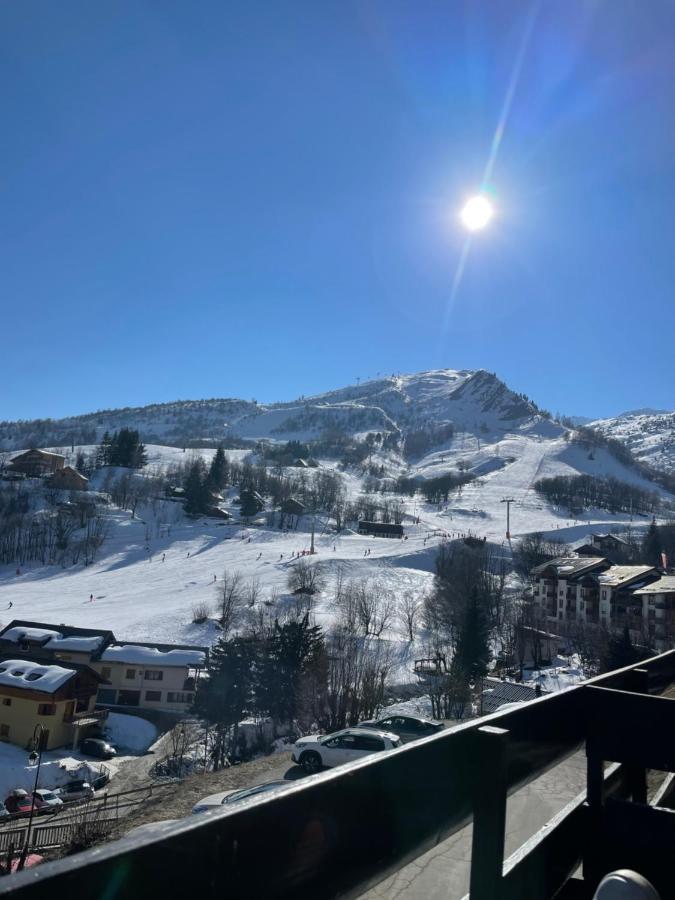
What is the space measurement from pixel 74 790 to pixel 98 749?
601cm

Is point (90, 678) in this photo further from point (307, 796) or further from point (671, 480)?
point (671, 480)

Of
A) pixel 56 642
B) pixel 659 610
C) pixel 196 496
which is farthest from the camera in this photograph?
pixel 196 496

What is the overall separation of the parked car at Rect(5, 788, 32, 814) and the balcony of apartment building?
22.4 meters

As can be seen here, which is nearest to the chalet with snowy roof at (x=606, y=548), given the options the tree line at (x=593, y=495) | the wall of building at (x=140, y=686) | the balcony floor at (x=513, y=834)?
the tree line at (x=593, y=495)

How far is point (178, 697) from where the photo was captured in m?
37.1

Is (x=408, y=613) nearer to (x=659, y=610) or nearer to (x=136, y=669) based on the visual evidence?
(x=659, y=610)

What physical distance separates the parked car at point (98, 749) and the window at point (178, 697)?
7516mm

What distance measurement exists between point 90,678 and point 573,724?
34.9 m

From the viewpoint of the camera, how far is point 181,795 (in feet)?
46.1

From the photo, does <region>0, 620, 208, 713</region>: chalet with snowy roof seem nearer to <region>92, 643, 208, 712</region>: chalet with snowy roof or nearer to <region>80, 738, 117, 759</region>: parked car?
<region>92, 643, 208, 712</region>: chalet with snowy roof

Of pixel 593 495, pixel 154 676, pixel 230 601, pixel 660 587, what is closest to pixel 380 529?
pixel 230 601

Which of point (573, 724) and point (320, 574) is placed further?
Answer: point (320, 574)

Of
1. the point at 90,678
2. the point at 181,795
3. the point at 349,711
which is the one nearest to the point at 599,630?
the point at 349,711

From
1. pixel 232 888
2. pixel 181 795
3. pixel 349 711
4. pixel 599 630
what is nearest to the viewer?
pixel 232 888
